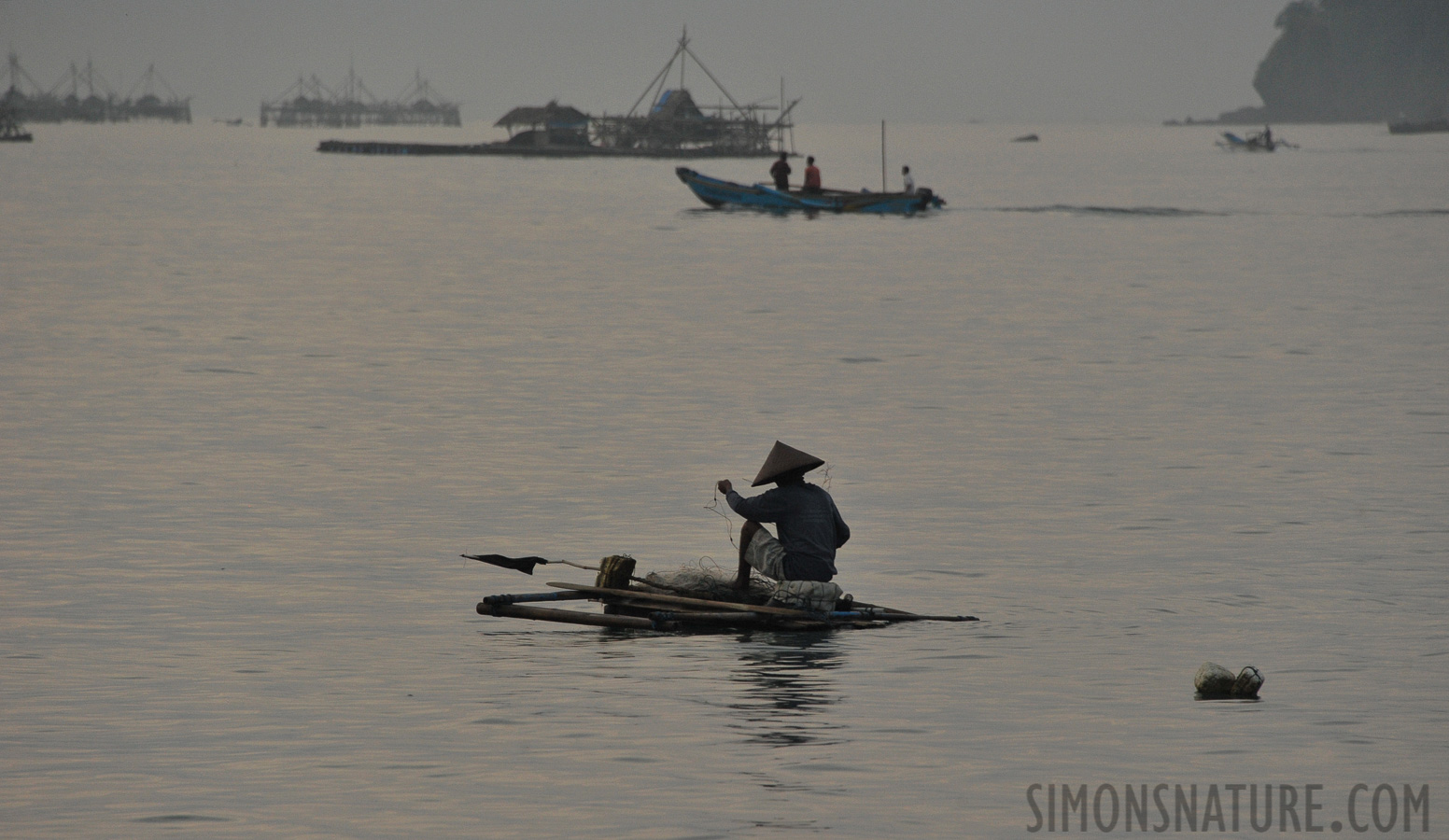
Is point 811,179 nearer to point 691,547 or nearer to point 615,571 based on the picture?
point 691,547

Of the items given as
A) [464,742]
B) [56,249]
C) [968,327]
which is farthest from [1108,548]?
[56,249]

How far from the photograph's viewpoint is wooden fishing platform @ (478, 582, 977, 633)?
12.9 m

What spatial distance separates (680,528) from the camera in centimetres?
1750

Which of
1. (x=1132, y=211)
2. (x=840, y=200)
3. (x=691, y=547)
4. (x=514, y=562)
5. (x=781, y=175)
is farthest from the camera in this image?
(x=1132, y=211)

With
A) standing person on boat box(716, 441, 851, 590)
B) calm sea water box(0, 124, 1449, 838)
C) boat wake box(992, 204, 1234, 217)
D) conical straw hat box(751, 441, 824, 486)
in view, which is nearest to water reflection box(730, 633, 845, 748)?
calm sea water box(0, 124, 1449, 838)

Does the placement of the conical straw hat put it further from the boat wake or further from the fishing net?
the boat wake

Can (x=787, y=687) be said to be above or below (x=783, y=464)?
below

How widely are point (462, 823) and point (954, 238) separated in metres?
60.1

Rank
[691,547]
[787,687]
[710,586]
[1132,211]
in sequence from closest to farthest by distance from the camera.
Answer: [787,687] → [710,586] → [691,547] → [1132,211]

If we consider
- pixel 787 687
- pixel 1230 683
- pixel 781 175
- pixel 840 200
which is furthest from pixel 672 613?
pixel 781 175

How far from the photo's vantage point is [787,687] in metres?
12.0

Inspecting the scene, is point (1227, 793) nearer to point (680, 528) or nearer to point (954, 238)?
point (680, 528)

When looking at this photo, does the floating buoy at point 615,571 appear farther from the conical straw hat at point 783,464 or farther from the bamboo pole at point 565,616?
the conical straw hat at point 783,464

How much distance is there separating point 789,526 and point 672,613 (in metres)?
1.06
